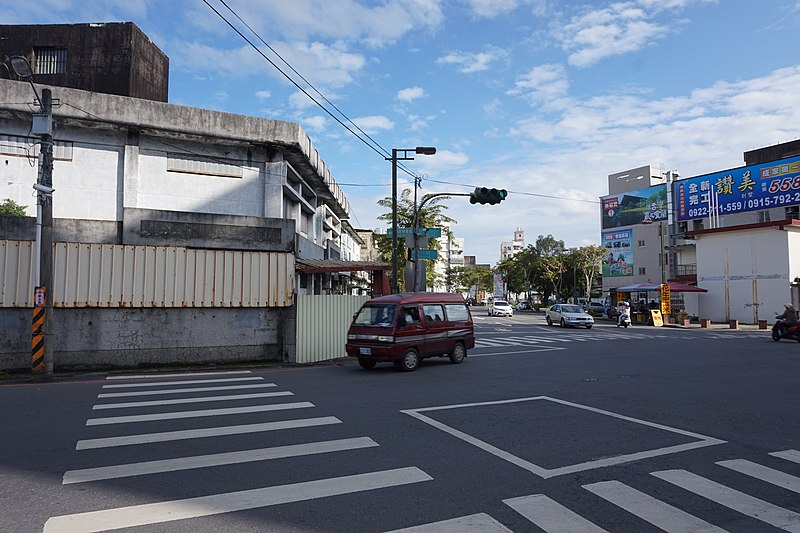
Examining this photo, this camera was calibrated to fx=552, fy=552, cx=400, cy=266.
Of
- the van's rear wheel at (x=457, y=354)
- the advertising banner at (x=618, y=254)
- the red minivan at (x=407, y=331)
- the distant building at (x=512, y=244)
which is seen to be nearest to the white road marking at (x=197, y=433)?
the red minivan at (x=407, y=331)

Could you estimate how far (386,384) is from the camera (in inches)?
477

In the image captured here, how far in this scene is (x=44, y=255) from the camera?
43.9ft

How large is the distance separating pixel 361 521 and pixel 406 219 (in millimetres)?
27419

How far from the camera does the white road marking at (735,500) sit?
4609mm

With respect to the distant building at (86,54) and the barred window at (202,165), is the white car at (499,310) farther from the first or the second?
the barred window at (202,165)

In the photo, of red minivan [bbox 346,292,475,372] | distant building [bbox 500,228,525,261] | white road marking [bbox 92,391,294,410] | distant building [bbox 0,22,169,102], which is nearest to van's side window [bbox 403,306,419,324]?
red minivan [bbox 346,292,475,372]

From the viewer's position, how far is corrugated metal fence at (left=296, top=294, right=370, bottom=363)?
16.9m

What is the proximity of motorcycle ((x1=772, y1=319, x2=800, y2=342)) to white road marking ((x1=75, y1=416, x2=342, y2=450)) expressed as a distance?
23.2 meters

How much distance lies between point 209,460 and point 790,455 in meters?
6.80

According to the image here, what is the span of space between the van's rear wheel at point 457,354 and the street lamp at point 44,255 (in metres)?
10.3

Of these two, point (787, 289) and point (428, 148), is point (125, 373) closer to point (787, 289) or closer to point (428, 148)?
point (428, 148)

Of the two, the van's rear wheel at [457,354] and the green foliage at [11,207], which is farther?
the green foliage at [11,207]

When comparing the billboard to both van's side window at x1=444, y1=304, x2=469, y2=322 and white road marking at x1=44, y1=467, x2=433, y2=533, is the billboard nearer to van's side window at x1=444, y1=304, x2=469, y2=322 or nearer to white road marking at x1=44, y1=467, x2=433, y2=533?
van's side window at x1=444, y1=304, x2=469, y2=322

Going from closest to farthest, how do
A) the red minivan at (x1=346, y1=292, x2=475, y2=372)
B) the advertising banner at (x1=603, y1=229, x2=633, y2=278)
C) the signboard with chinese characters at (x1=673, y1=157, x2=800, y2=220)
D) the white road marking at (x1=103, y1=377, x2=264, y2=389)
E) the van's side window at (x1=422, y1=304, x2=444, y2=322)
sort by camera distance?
the white road marking at (x1=103, y1=377, x2=264, y2=389), the red minivan at (x1=346, y1=292, x2=475, y2=372), the van's side window at (x1=422, y1=304, x2=444, y2=322), the signboard with chinese characters at (x1=673, y1=157, x2=800, y2=220), the advertising banner at (x1=603, y1=229, x2=633, y2=278)
